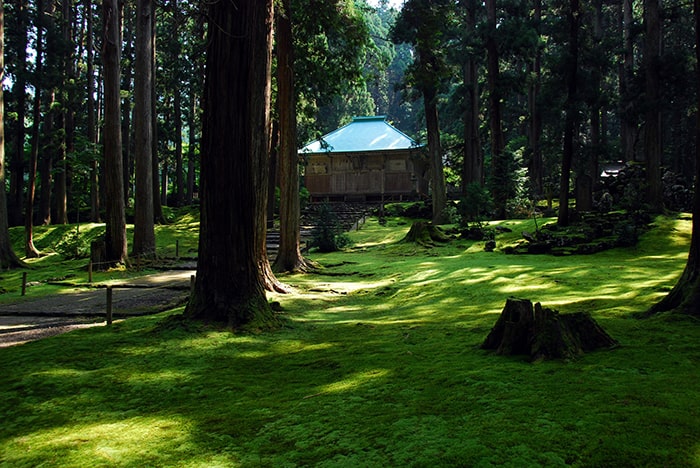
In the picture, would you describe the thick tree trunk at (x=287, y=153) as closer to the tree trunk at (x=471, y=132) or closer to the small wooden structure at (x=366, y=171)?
the tree trunk at (x=471, y=132)

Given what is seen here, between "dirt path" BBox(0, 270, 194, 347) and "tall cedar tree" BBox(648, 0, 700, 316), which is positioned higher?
"tall cedar tree" BBox(648, 0, 700, 316)

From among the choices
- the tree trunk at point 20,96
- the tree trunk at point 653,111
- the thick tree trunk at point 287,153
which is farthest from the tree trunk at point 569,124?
the tree trunk at point 20,96

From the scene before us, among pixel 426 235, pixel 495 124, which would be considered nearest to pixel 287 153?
pixel 426 235

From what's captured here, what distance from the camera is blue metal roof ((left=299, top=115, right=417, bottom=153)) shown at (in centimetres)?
3641

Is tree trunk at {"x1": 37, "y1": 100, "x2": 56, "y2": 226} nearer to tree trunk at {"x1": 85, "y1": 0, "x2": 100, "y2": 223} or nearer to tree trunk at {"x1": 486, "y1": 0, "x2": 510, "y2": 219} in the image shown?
tree trunk at {"x1": 85, "y1": 0, "x2": 100, "y2": 223}

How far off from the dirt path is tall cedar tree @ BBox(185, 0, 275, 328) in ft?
7.50

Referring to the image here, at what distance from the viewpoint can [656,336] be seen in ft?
16.0

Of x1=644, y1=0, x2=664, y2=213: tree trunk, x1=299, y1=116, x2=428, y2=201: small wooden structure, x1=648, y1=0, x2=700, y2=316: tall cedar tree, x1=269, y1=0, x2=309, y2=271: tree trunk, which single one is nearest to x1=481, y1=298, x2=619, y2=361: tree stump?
x1=648, y1=0, x2=700, y2=316: tall cedar tree

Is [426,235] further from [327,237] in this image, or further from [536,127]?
[536,127]

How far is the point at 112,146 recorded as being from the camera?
53.0ft

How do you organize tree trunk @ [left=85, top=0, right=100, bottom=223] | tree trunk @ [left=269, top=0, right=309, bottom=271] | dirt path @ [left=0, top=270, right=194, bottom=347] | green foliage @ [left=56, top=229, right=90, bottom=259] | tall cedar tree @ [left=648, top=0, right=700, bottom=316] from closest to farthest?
tall cedar tree @ [left=648, top=0, right=700, bottom=316], dirt path @ [left=0, top=270, right=194, bottom=347], tree trunk @ [left=269, top=0, right=309, bottom=271], green foliage @ [left=56, top=229, right=90, bottom=259], tree trunk @ [left=85, top=0, right=100, bottom=223]

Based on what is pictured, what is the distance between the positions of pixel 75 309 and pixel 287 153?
683 cm

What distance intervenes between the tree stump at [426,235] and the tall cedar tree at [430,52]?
5.14 meters

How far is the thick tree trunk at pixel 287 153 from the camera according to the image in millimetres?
14094
